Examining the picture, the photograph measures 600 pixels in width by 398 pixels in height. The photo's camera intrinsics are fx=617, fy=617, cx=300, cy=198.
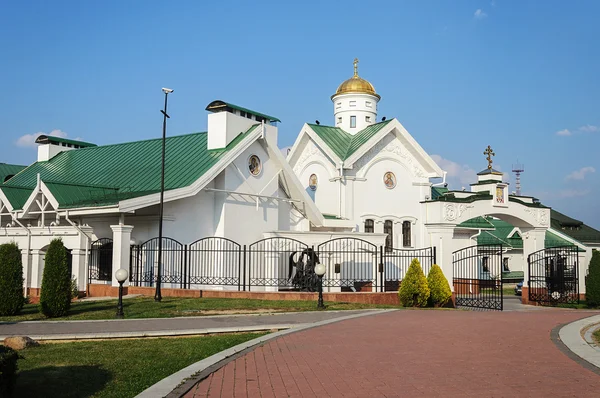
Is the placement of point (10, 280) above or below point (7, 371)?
above

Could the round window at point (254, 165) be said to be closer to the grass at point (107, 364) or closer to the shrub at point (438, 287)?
the shrub at point (438, 287)

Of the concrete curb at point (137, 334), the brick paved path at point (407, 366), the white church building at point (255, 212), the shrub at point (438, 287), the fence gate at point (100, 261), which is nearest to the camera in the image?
the brick paved path at point (407, 366)

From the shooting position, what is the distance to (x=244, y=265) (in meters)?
21.3

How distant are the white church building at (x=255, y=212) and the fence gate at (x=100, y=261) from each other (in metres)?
0.06

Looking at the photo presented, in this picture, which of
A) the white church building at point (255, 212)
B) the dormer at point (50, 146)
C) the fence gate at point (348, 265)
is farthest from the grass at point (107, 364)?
the dormer at point (50, 146)

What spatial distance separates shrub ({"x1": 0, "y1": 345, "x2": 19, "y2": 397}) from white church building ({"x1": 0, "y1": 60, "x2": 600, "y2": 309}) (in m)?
14.3

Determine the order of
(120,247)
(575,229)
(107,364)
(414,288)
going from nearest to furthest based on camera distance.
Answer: (107,364) → (414,288) → (120,247) → (575,229)

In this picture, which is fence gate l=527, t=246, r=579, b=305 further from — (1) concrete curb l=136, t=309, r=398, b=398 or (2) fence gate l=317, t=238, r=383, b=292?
(1) concrete curb l=136, t=309, r=398, b=398

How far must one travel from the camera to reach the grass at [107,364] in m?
7.57

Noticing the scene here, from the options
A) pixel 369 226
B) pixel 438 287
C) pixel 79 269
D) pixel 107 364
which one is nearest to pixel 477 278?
pixel 369 226

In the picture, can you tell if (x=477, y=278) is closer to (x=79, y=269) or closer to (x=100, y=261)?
(x=100, y=261)

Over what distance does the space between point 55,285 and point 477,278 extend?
27.1 m

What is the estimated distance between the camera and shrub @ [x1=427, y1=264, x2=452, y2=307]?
20438 millimetres

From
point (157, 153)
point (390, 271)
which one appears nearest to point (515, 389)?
point (157, 153)
